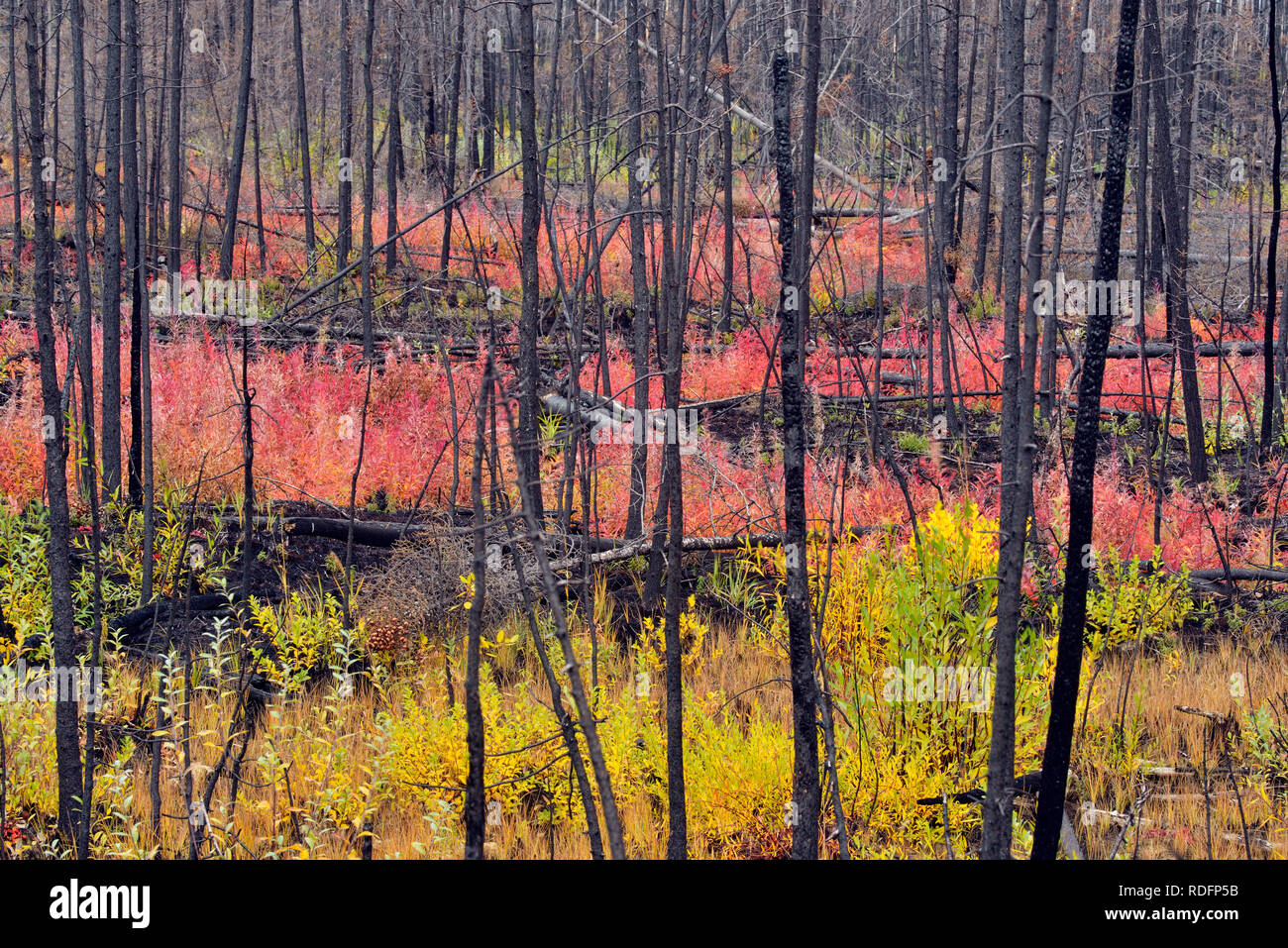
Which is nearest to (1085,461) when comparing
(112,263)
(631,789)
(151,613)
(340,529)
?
(631,789)

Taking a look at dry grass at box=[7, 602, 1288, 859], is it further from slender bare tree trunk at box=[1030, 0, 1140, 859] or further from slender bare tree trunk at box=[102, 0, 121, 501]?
slender bare tree trunk at box=[102, 0, 121, 501]

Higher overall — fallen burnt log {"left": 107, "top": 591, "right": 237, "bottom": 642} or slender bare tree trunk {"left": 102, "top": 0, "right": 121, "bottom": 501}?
slender bare tree trunk {"left": 102, "top": 0, "right": 121, "bottom": 501}

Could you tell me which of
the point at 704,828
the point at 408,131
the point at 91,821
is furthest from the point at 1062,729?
the point at 408,131

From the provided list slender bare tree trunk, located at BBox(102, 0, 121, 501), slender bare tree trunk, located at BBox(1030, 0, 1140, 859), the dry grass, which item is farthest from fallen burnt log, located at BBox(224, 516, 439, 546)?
slender bare tree trunk, located at BBox(1030, 0, 1140, 859)

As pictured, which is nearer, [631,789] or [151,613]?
[631,789]

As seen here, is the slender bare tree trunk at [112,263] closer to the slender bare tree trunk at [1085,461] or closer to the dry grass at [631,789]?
the dry grass at [631,789]

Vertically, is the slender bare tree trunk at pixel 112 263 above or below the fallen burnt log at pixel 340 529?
above

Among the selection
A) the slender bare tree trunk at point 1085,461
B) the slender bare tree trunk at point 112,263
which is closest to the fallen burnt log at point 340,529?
the slender bare tree trunk at point 112,263

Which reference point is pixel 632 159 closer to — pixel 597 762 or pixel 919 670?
pixel 919 670

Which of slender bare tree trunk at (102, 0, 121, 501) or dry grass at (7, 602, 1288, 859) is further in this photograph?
slender bare tree trunk at (102, 0, 121, 501)

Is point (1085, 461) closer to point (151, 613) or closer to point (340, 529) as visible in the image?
point (151, 613)

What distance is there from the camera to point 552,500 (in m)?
7.95

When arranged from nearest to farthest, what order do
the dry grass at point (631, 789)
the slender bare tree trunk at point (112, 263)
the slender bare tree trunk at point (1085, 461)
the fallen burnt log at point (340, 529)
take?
the slender bare tree trunk at point (1085, 461)
the dry grass at point (631, 789)
the slender bare tree trunk at point (112, 263)
the fallen burnt log at point (340, 529)

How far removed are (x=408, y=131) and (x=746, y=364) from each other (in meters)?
22.0
